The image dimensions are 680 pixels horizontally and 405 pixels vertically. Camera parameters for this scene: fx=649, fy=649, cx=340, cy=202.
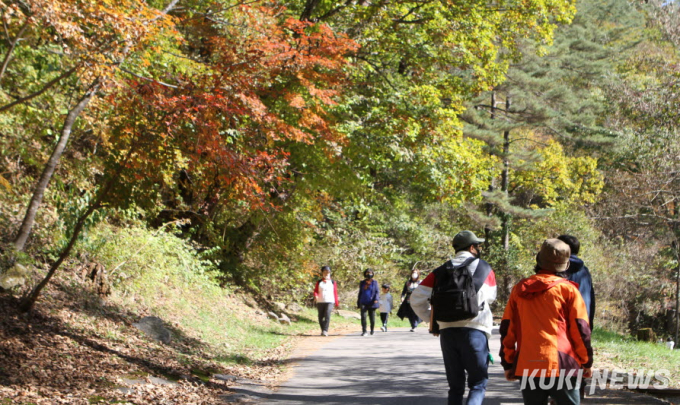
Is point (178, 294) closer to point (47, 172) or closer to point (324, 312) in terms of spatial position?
point (324, 312)

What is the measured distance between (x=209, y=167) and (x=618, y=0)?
45.9m

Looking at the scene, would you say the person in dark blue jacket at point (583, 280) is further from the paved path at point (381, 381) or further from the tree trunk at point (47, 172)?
the tree trunk at point (47, 172)

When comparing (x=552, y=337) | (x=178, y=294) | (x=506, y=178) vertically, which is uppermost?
(x=506, y=178)

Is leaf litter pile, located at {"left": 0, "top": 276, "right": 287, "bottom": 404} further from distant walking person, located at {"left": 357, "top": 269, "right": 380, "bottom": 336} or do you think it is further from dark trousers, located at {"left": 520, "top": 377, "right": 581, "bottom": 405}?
distant walking person, located at {"left": 357, "top": 269, "right": 380, "bottom": 336}

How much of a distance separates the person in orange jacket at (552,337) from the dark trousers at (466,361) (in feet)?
2.89

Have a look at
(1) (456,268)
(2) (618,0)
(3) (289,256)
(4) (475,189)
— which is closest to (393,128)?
(4) (475,189)

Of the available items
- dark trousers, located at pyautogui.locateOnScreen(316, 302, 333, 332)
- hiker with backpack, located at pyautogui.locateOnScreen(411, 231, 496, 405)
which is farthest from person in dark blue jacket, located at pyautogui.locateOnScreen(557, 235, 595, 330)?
dark trousers, located at pyautogui.locateOnScreen(316, 302, 333, 332)

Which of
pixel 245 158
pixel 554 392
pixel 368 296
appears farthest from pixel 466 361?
pixel 368 296

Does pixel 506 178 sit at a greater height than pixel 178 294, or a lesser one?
greater

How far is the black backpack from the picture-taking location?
5.62 m

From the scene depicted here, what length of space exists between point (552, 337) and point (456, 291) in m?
1.27

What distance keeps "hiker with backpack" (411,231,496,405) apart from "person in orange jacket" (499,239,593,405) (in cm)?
89

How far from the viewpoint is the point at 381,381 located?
9398 mm

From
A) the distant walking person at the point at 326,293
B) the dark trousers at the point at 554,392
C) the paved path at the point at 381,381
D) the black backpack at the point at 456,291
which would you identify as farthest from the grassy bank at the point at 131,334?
the dark trousers at the point at 554,392
